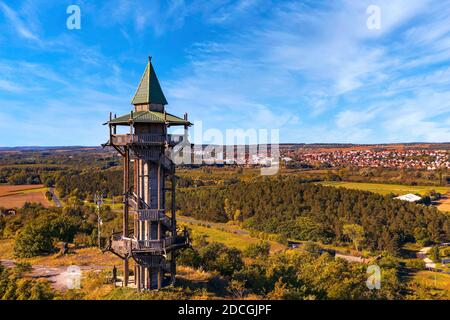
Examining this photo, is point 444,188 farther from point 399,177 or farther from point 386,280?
point 386,280

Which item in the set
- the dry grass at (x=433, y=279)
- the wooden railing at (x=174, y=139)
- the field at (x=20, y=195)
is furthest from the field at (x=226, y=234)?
the field at (x=20, y=195)

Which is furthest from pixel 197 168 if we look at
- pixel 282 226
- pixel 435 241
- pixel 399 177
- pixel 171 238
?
pixel 171 238

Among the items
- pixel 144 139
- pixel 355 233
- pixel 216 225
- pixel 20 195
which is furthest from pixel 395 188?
pixel 20 195

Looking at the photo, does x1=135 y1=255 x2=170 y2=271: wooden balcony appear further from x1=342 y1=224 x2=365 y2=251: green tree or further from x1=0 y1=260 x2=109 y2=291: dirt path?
x1=342 y1=224 x2=365 y2=251: green tree

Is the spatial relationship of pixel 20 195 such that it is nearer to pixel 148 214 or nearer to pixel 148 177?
pixel 148 177

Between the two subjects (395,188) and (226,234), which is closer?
(226,234)

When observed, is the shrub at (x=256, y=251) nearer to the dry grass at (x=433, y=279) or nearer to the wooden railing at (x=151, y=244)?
the dry grass at (x=433, y=279)

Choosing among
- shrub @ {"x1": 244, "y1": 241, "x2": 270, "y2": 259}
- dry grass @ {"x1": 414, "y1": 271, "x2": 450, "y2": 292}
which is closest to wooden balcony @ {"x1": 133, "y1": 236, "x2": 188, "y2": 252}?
shrub @ {"x1": 244, "y1": 241, "x2": 270, "y2": 259}

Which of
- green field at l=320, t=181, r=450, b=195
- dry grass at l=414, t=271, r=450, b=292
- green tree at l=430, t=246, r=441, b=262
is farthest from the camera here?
green field at l=320, t=181, r=450, b=195
